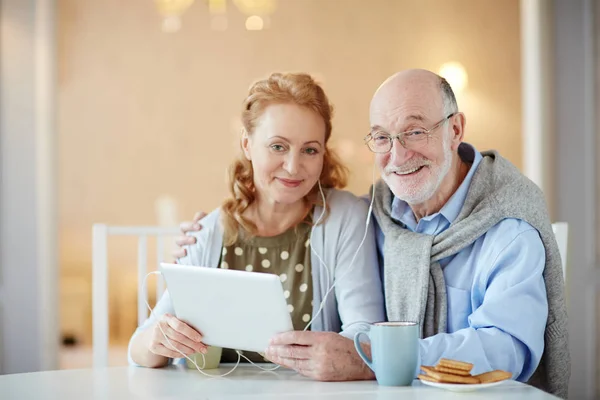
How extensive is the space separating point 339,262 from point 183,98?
9.23 feet

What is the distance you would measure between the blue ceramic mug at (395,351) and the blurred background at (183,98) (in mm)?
2607

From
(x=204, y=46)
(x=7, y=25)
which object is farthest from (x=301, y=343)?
(x=204, y=46)

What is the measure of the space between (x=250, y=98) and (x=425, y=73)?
0.39m

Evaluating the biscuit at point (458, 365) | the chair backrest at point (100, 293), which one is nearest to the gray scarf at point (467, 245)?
the biscuit at point (458, 365)

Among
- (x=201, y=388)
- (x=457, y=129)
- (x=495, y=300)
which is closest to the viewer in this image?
(x=201, y=388)

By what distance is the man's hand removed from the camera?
48.1 inches

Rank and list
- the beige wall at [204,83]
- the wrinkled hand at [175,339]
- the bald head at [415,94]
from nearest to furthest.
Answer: the wrinkled hand at [175,339] < the bald head at [415,94] < the beige wall at [204,83]

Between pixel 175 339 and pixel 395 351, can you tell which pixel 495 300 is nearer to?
pixel 395 351

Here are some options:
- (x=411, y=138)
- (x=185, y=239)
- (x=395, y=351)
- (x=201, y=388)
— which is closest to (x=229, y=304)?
(x=201, y=388)

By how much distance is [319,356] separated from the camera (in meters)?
1.23

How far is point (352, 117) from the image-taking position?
4301 mm

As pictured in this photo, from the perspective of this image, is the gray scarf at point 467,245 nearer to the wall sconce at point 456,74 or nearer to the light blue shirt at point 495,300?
the light blue shirt at point 495,300

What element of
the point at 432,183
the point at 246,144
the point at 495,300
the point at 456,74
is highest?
the point at 456,74

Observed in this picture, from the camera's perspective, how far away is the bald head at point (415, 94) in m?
1.47
